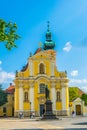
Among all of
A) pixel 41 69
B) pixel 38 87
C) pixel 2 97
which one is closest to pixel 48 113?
pixel 38 87

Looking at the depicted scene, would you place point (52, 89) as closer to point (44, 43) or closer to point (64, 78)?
point (64, 78)

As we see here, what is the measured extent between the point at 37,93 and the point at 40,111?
11.6ft

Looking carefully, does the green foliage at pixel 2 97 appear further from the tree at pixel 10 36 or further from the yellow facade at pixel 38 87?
the tree at pixel 10 36

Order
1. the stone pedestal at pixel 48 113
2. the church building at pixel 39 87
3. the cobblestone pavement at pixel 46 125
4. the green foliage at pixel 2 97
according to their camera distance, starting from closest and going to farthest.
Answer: the cobblestone pavement at pixel 46 125 → the stone pedestal at pixel 48 113 → the church building at pixel 39 87 → the green foliage at pixel 2 97

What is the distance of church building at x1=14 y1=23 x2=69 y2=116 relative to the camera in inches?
2891

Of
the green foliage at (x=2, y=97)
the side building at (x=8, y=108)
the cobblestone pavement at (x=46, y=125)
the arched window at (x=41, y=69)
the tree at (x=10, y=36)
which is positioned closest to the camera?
the tree at (x=10, y=36)

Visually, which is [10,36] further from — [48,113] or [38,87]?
[38,87]

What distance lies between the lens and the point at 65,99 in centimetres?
7400

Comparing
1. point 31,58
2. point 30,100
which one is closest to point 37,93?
point 30,100

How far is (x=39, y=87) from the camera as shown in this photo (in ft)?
243

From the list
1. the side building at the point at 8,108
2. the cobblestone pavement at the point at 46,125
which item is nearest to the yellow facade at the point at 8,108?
the side building at the point at 8,108

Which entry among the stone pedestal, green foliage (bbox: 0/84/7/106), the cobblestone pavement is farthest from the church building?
the cobblestone pavement

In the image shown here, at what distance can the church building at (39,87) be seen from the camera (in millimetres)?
73438

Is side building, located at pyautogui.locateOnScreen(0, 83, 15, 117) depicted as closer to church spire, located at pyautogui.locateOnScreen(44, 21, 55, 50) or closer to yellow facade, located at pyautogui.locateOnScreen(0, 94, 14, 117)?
yellow facade, located at pyautogui.locateOnScreen(0, 94, 14, 117)
